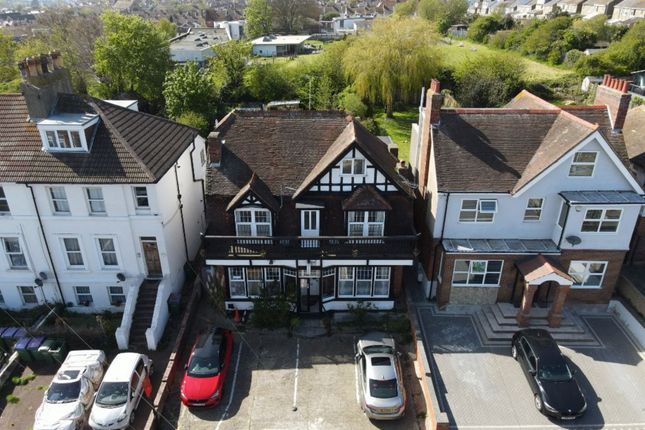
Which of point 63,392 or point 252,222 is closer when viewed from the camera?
point 63,392

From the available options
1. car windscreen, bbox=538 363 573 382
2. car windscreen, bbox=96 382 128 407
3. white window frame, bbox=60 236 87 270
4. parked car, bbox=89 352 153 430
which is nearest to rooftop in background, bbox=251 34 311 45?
white window frame, bbox=60 236 87 270

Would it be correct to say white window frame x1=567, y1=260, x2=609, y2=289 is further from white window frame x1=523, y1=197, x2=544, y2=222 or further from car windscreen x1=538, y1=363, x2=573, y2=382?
car windscreen x1=538, y1=363, x2=573, y2=382

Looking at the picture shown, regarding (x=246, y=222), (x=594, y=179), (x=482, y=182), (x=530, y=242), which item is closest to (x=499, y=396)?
(x=530, y=242)

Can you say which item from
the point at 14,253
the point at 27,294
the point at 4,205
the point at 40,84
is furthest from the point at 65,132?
the point at 27,294

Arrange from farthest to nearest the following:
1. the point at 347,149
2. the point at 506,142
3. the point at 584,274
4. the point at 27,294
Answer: the point at 27,294, the point at 506,142, the point at 584,274, the point at 347,149

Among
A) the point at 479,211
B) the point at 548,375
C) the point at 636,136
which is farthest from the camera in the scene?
the point at 636,136

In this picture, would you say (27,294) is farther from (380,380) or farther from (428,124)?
(428,124)
